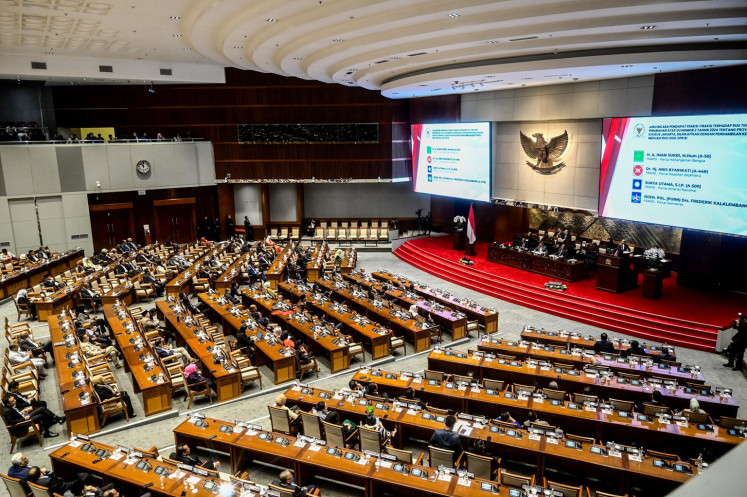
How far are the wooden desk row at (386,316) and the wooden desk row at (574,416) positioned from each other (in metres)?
2.86

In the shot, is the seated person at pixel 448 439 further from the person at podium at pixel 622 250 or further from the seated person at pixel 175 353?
the person at podium at pixel 622 250

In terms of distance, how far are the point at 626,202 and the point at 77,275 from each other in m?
17.7

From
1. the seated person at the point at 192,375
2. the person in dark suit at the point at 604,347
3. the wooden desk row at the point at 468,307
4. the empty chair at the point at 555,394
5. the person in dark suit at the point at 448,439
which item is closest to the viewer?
the person in dark suit at the point at 448,439

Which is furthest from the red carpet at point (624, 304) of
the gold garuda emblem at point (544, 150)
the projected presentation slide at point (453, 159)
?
the gold garuda emblem at point (544, 150)

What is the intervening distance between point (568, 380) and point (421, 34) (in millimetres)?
7930

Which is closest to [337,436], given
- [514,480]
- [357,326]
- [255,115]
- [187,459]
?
[187,459]

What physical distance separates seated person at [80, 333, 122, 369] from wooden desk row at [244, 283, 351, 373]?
379 cm

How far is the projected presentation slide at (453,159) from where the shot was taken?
806 inches

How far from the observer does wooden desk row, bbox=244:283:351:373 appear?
11.4 m

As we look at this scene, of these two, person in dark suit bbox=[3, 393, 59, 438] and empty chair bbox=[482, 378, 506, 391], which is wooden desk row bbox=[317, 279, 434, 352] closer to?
empty chair bbox=[482, 378, 506, 391]

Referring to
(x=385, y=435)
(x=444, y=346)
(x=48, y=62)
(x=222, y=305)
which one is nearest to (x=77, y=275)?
(x=222, y=305)

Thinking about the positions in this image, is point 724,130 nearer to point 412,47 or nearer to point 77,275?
point 412,47

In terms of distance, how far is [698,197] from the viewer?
13.5 meters

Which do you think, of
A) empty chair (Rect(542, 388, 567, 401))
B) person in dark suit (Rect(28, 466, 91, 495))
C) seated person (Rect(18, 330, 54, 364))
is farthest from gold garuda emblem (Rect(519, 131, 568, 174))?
person in dark suit (Rect(28, 466, 91, 495))
